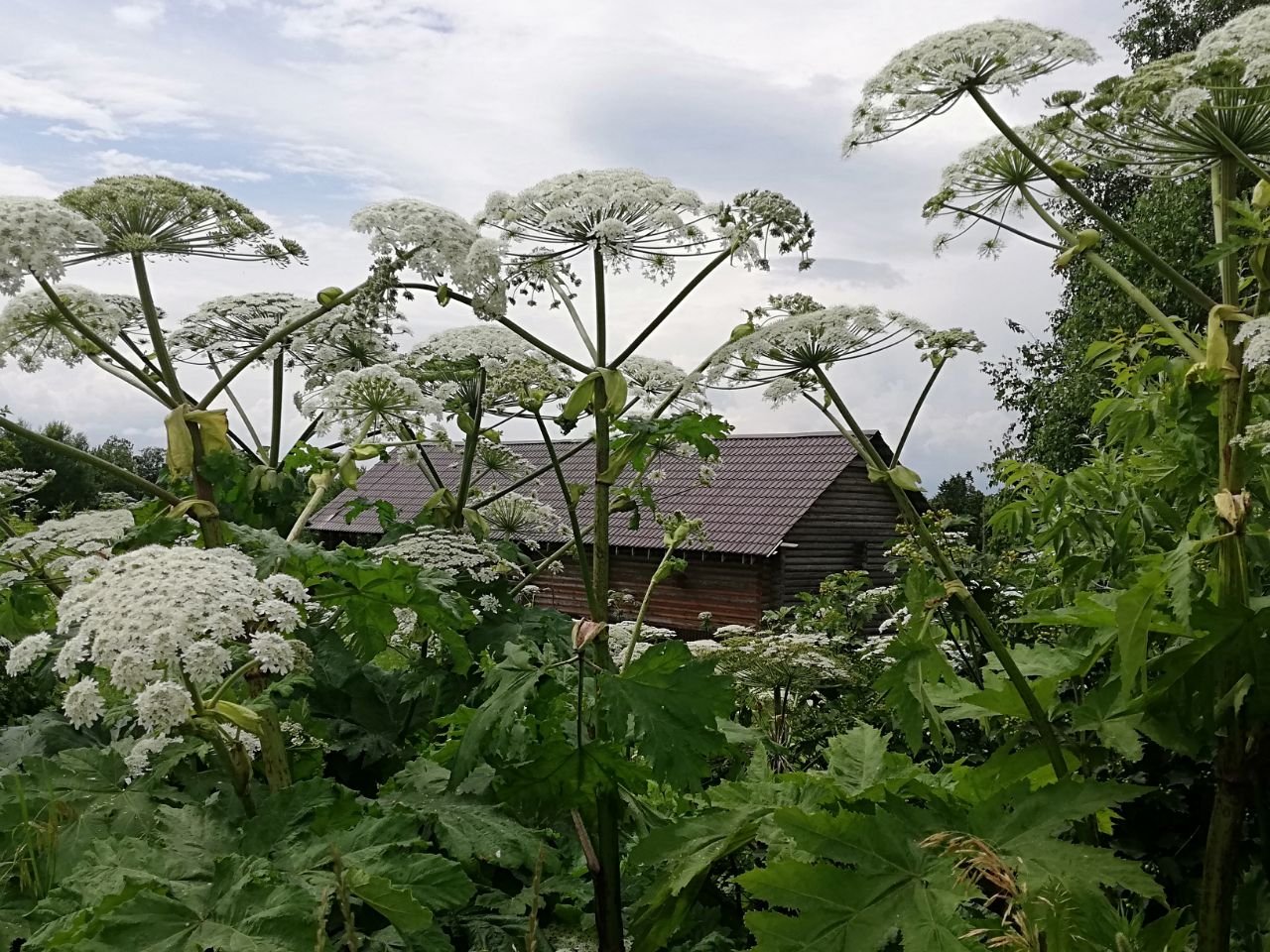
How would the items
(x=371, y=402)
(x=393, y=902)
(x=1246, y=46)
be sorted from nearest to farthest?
(x=393, y=902) → (x=1246, y=46) → (x=371, y=402)

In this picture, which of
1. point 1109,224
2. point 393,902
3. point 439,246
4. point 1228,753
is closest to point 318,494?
point 439,246

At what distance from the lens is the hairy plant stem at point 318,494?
3477 millimetres

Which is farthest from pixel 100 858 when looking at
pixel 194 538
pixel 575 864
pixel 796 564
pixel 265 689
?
pixel 796 564

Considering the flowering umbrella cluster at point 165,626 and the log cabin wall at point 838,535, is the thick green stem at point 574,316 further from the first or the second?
the log cabin wall at point 838,535

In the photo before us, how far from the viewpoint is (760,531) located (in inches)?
783

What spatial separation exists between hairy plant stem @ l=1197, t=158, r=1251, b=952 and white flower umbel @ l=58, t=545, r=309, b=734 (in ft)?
7.00

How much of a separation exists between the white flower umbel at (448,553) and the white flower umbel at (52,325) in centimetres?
129

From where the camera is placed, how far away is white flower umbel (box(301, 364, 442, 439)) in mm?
3842

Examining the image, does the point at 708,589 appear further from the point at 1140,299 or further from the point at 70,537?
the point at 1140,299

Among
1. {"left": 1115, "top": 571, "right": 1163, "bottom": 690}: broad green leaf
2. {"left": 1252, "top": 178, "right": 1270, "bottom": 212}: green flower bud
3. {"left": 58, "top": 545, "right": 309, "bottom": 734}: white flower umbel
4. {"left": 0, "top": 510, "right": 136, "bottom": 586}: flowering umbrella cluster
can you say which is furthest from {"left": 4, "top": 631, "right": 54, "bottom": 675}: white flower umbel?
{"left": 1252, "top": 178, "right": 1270, "bottom": 212}: green flower bud

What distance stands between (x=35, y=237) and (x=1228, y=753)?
139 inches

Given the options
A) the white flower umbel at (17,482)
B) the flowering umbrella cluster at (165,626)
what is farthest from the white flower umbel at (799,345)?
the white flower umbel at (17,482)

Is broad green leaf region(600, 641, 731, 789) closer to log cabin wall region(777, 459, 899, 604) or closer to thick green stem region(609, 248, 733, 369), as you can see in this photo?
thick green stem region(609, 248, 733, 369)

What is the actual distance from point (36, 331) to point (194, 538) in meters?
1.00
